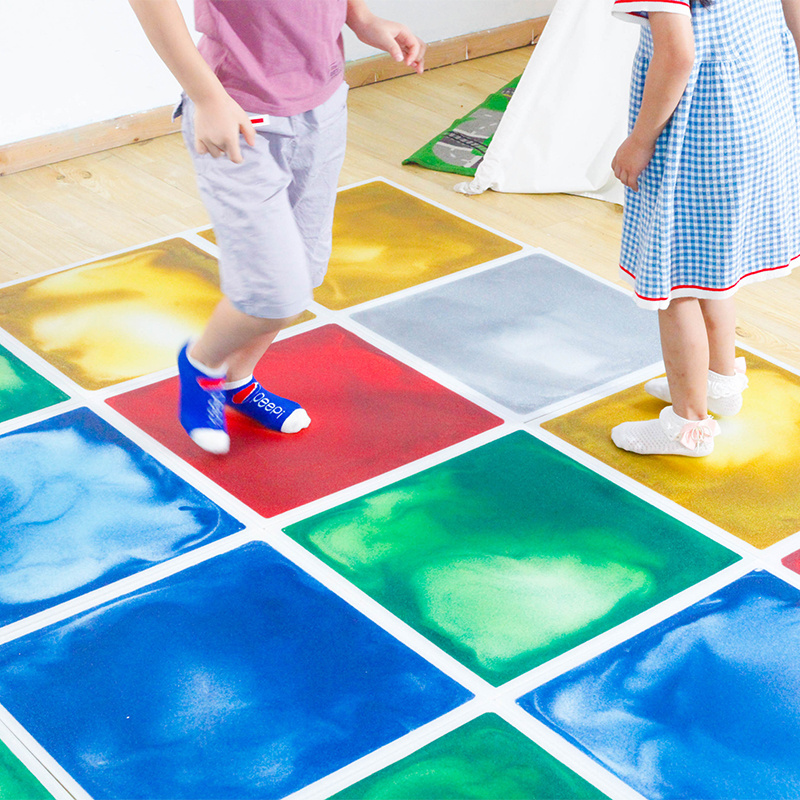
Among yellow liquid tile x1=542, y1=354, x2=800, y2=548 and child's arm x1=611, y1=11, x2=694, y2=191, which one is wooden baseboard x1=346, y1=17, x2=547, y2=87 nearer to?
yellow liquid tile x1=542, y1=354, x2=800, y2=548

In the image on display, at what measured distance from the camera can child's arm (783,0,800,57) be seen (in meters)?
1.53

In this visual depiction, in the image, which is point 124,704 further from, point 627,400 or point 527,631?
point 627,400

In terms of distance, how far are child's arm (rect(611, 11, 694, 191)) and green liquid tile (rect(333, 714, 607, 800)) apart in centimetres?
78

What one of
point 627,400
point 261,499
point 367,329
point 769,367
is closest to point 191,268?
point 367,329

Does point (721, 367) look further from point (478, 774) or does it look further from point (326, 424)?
point (478, 774)

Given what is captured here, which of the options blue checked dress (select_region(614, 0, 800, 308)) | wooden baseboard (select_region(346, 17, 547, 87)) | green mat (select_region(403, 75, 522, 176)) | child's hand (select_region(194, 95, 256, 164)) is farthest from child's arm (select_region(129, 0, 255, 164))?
wooden baseboard (select_region(346, 17, 547, 87))

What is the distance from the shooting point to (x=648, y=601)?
1.47m

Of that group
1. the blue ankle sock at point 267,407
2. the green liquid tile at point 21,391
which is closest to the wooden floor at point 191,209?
the green liquid tile at point 21,391

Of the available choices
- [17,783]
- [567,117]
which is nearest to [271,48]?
[17,783]

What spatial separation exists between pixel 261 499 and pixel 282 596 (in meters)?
0.22

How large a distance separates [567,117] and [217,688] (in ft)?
6.07

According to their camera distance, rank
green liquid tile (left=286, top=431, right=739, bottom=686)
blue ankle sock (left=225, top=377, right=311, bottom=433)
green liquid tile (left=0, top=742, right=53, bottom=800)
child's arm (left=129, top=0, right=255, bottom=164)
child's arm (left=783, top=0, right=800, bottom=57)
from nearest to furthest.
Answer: green liquid tile (left=0, top=742, right=53, bottom=800) < child's arm (left=129, top=0, right=255, bottom=164) < green liquid tile (left=286, top=431, right=739, bottom=686) < child's arm (left=783, top=0, right=800, bottom=57) < blue ankle sock (left=225, top=377, right=311, bottom=433)

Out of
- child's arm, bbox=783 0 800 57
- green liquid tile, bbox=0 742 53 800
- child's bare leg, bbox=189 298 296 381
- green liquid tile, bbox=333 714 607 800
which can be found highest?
child's arm, bbox=783 0 800 57

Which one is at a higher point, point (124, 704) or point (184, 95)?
point (184, 95)
